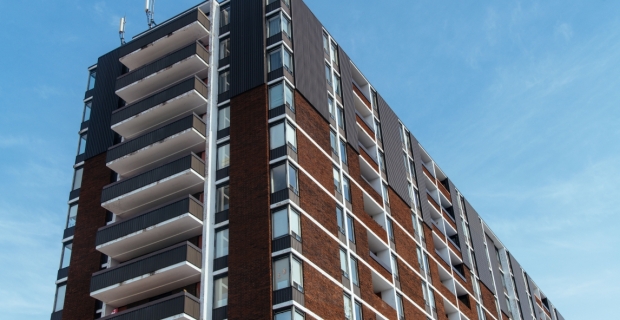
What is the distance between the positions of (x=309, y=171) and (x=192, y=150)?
822 cm

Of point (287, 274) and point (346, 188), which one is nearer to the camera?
point (287, 274)

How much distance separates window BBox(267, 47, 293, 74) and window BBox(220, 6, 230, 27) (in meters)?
5.65

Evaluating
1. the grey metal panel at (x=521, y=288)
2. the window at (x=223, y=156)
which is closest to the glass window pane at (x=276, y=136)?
the window at (x=223, y=156)

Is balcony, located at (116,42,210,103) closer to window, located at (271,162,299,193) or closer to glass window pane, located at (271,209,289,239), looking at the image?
window, located at (271,162,299,193)

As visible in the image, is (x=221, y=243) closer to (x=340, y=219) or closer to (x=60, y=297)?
(x=340, y=219)

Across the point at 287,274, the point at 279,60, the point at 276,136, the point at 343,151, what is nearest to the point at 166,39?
the point at 279,60

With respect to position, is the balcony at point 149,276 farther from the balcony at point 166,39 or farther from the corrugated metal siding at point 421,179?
the corrugated metal siding at point 421,179

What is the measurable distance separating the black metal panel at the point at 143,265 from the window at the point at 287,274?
502cm

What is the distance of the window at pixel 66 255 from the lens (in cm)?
5066

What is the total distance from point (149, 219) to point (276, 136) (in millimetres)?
9547

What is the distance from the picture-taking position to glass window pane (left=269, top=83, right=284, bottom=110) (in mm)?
48737

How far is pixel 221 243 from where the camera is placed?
1737 inches

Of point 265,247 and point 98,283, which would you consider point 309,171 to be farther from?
point 98,283

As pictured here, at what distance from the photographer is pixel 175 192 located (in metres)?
48.3
